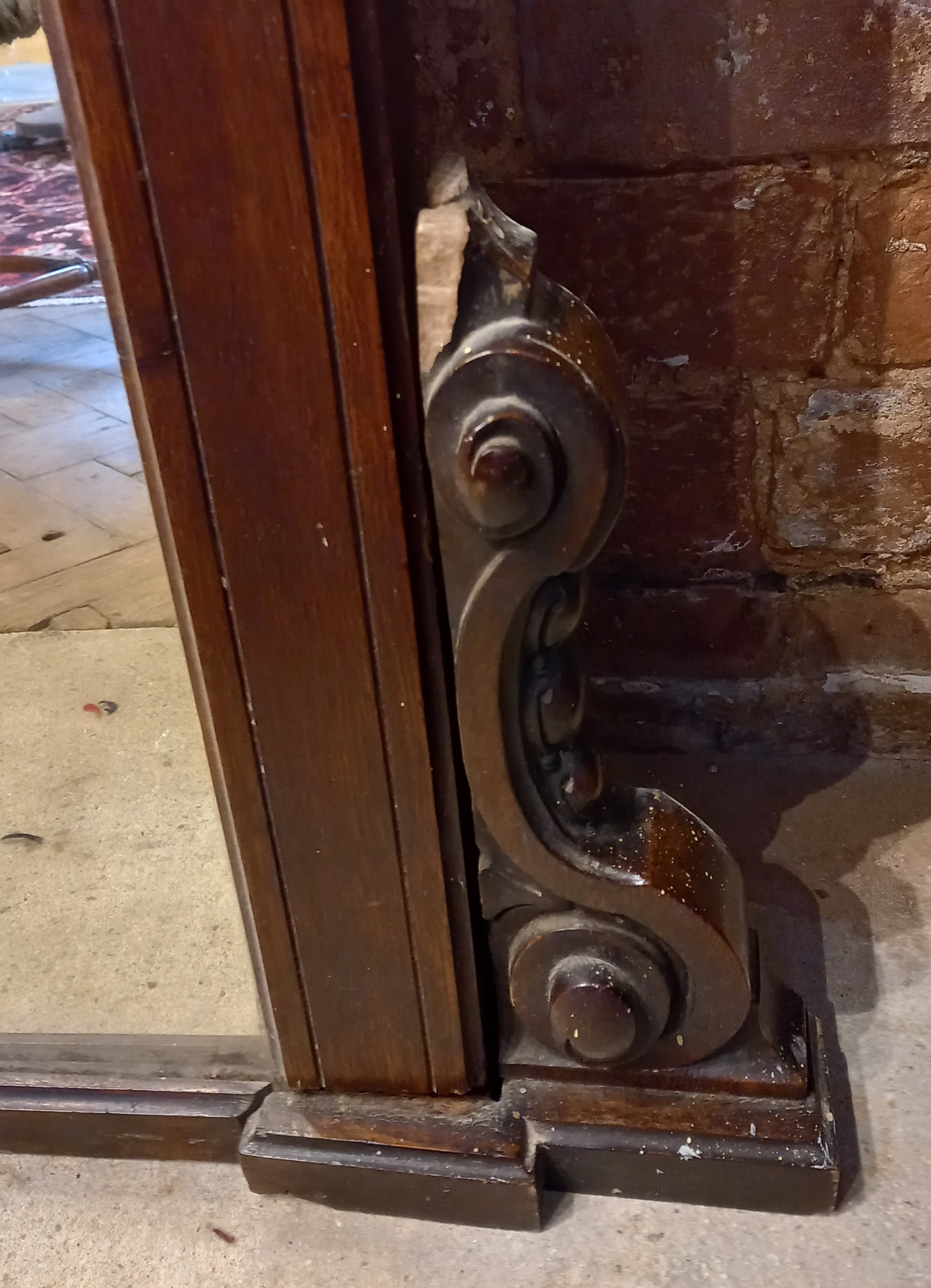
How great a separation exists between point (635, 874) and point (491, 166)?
717mm

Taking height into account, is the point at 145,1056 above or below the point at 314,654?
below

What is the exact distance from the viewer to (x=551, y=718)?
843 millimetres

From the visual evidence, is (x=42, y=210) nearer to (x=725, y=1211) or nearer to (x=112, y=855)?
(x=112, y=855)

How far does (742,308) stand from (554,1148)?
2.73ft

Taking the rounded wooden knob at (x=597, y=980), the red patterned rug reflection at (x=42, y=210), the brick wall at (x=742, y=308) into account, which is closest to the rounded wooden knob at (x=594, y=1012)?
A: the rounded wooden knob at (x=597, y=980)

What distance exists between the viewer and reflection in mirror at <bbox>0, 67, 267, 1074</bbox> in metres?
1.25

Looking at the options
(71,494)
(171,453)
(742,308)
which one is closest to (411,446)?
(171,453)

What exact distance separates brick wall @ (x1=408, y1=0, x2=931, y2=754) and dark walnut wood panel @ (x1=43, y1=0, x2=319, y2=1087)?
337mm

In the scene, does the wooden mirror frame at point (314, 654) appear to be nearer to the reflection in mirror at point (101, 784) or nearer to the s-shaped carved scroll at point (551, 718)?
the s-shaped carved scroll at point (551, 718)

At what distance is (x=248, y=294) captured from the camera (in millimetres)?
695

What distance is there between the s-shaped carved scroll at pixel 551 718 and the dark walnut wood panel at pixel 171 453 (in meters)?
0.17

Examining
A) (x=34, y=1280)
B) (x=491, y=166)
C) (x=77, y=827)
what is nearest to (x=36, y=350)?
(x=77, y=827)

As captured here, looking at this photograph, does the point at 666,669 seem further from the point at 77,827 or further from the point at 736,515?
the point at 77,827

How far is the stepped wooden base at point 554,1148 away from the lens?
3.04ft
